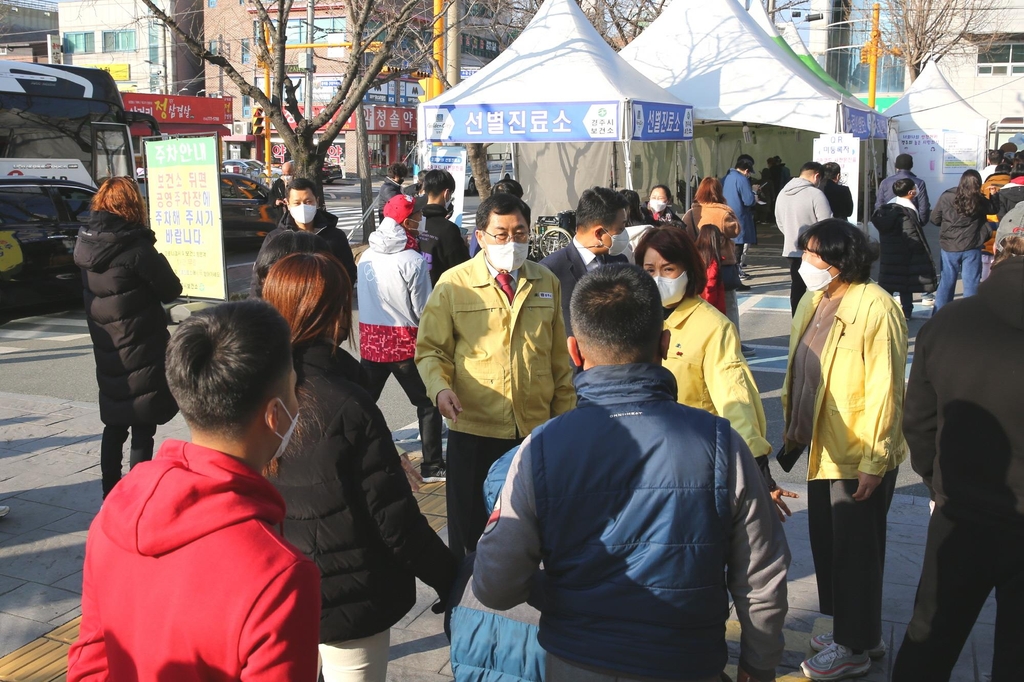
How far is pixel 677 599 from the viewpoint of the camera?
6.45 ft

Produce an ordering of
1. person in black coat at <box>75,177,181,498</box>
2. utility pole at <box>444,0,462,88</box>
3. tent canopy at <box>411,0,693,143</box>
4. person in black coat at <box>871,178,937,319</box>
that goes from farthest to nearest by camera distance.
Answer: utility pole at <box>444,0,462,88</box>, tent canopy at <box>411,0,693,143</box>, person in black coat at <box>871,178,937,319</box>, person in black coat at <box>75,177,181,498</box>

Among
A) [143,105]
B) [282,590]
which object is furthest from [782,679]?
[143,105]

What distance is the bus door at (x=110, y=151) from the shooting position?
52.5 ft

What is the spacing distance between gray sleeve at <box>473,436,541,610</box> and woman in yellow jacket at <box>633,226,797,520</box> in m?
1.29

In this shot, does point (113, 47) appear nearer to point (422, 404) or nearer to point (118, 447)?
point (422, 404)

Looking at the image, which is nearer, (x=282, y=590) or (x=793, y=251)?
(x=282, y=590)

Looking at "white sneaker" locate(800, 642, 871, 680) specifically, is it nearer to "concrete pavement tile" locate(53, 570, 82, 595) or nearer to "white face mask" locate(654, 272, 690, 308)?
"white face mask" locate(654, 272, 690, 308)

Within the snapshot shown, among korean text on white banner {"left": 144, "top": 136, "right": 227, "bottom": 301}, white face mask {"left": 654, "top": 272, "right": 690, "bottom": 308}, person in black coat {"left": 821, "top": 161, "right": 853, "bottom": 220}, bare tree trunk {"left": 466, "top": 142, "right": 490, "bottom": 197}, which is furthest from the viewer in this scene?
bare tree trunk {"left": 466, "top": 142, "right": 490, "bottom": 197}

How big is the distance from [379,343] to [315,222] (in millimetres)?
1309

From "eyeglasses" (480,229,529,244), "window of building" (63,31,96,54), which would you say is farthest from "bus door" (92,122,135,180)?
"window of building" (63,31,96,54)

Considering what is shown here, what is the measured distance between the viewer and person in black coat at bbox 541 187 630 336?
4.42 metres

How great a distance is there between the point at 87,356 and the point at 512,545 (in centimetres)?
875

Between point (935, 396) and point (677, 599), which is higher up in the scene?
point (935, 396)

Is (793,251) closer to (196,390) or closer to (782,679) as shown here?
(782,679)
